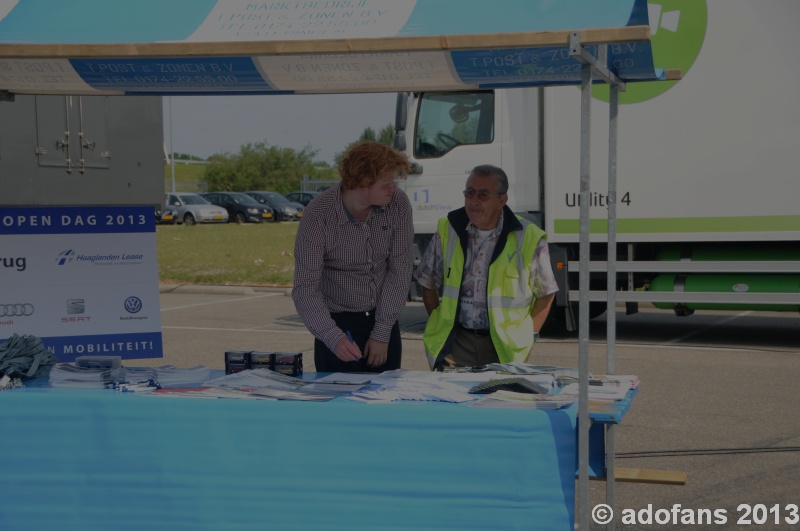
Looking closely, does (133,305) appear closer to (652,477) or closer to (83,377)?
(83,377)

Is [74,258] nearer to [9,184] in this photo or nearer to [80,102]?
[9,184]

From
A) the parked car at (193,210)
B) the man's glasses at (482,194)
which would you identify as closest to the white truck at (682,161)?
the man's glasses at (482,194)

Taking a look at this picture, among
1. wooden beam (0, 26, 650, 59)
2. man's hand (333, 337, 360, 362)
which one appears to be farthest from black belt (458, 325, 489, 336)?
wooden beam (0, 26, 650, 59)

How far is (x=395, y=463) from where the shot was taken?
3.69 meters

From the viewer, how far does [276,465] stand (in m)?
3.76

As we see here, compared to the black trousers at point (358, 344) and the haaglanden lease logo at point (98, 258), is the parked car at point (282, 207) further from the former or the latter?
the black trousers at point (358, 344)

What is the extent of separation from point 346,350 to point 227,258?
714 inches

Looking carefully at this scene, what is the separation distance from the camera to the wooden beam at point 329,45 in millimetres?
3416

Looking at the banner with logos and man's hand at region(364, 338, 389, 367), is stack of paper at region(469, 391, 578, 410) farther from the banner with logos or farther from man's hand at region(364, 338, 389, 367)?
the banner with logos

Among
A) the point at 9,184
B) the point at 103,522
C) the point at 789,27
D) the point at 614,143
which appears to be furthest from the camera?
the point at 789,27

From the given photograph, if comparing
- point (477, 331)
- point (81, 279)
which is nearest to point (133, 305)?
point (81, 279)

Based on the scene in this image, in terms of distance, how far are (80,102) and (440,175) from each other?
528 cm

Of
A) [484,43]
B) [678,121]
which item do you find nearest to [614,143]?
[484,43]

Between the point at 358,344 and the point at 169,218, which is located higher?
the point at 169,218
